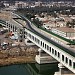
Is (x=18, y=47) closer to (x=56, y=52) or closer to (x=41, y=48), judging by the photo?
(x=41, y=48)

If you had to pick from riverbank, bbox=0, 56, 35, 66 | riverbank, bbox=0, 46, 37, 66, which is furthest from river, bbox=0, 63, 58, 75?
riverbank, bbox=0, 46, 37, 66

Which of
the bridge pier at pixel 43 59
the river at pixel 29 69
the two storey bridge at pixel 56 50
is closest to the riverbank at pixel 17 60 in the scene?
the river at pixel 29 69

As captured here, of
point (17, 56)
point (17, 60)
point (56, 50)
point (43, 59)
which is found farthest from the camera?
point (17, 56)

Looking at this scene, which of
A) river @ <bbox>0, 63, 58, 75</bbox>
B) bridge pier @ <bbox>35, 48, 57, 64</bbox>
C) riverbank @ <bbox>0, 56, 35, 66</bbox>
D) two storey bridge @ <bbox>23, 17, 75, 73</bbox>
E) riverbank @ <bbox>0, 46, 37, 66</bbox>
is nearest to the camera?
two storey bridge @ <bbox>23, 17, 75, 73</bbox>

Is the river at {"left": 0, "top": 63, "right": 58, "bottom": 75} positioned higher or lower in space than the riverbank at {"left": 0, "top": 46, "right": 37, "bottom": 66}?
lower

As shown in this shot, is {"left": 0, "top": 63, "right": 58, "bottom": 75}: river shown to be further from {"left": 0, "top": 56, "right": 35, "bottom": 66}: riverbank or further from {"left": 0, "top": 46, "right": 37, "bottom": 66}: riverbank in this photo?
{"left": 0, "top": 46, "right": 37, "bottom": 66}: riverbank

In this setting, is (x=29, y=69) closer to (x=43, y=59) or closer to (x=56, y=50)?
(x=43, y=59)

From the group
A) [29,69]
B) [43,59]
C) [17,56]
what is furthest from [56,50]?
[17,56]

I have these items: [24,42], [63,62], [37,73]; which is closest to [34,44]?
[24,42]

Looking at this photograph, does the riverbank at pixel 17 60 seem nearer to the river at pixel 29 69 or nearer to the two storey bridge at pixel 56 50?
the river at pixel 29 69

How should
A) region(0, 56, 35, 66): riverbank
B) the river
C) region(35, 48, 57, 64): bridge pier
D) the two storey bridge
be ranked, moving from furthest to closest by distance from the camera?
region(35, 48, 57, 64): bridge pier
region(0, 56, 35, 66): riverbank
the river
the two storey bridge
